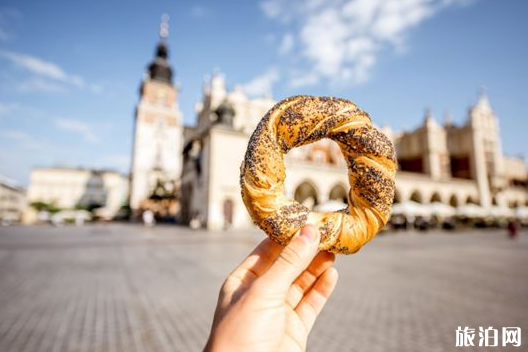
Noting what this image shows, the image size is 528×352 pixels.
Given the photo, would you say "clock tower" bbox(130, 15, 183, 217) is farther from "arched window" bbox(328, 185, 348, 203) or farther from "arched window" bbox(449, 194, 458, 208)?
"arched window" bbox(449, 194, 458, 208)

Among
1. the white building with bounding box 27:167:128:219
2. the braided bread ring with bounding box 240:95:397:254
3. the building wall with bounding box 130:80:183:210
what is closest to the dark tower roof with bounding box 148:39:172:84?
the building wall with bounding box 130:80:183:210

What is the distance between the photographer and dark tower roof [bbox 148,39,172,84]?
178ft

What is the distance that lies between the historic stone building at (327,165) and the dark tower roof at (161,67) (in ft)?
61.8

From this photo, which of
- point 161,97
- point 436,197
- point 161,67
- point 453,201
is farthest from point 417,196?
point 161,67

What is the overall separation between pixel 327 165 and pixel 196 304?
2014 cm

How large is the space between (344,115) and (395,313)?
371cm

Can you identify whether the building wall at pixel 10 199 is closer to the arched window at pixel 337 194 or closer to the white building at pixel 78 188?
the white building at pixel 78 188

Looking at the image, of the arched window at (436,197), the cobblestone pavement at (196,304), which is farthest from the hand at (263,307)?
the arched window at (436,197)

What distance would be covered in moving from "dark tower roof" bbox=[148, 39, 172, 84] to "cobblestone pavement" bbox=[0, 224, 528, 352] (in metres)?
52.3

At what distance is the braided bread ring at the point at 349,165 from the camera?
156cm

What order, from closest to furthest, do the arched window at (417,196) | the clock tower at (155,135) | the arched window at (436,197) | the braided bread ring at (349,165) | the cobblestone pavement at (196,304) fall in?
the braided bread ring at (349,165)
the cobblestone pavement at (196,304)
the arched window at (417,196)
the arched window at (436,197)
the clock tower at (155,135)

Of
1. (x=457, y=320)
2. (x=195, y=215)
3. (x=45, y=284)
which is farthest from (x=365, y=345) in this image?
(x=195, y=215)

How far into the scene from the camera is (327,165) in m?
23.4

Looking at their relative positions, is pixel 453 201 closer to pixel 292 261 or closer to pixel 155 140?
pixel 292 261
